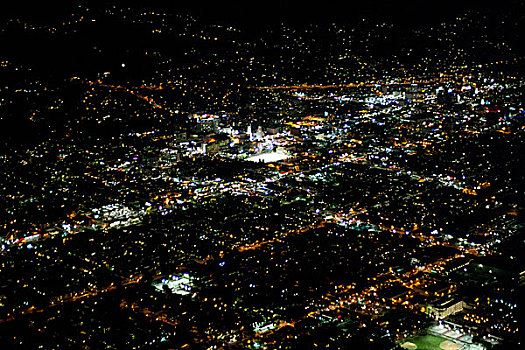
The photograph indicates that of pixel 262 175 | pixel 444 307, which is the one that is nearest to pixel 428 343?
pixel 444 307

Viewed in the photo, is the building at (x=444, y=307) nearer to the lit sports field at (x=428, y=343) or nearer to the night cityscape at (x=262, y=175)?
the night cityscape at (x=262, y=175)

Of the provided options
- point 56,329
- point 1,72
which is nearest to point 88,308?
point 56,329

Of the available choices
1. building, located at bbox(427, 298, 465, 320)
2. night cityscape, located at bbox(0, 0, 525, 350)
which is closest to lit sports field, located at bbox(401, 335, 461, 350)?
night cityscape, located at bbox(0, 0, 525, 350)

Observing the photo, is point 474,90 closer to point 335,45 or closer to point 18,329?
point 335,45

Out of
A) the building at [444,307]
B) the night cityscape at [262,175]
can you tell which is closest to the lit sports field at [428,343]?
the night cityscape at [262,175]

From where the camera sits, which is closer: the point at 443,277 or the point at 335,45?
the point at 443,277

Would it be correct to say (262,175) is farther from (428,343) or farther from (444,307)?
(428,343)

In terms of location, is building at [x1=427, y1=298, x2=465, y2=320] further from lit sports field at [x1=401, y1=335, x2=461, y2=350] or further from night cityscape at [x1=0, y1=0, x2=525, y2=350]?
lit sports field at [x1=401, y1=335, x2=461, y2=350]
